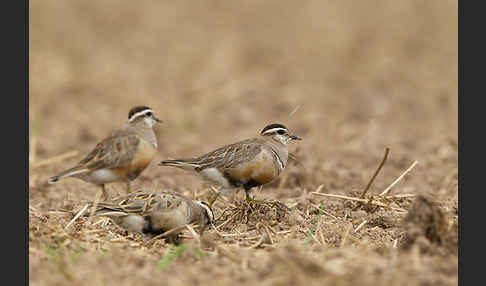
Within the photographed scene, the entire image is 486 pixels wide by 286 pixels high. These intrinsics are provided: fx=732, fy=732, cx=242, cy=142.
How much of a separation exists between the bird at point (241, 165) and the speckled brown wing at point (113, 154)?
0.53 metres

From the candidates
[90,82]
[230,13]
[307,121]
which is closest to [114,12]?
[230,13]

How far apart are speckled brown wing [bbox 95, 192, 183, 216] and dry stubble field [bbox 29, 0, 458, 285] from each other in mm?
329

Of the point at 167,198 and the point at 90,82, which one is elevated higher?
the point at 90,82

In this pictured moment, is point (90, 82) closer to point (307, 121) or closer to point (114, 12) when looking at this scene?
point (307, 121)

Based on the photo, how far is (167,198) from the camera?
7.62 m

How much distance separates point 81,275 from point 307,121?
9248mm

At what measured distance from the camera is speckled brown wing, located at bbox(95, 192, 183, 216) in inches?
292

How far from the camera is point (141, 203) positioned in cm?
749

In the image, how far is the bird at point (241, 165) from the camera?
8.16 m

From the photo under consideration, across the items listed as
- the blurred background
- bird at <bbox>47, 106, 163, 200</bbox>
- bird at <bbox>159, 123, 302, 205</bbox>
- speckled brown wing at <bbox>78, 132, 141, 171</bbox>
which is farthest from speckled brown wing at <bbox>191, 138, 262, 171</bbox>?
the blurred background

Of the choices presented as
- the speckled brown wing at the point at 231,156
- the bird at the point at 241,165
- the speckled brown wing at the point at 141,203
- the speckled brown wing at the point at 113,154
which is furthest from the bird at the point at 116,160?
the speckled brown wing at the point at 141,203

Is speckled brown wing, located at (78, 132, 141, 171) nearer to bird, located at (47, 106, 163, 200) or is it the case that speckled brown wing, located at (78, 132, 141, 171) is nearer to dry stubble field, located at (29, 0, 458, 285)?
bird, located at (47, 106, 163, 200)

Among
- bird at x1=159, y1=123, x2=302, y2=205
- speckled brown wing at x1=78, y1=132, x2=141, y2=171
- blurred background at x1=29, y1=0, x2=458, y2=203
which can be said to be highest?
blurred background at x1=29, y1=0, x2=458, y2=203

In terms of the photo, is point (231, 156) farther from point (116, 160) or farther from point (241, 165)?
point (116, 160)
